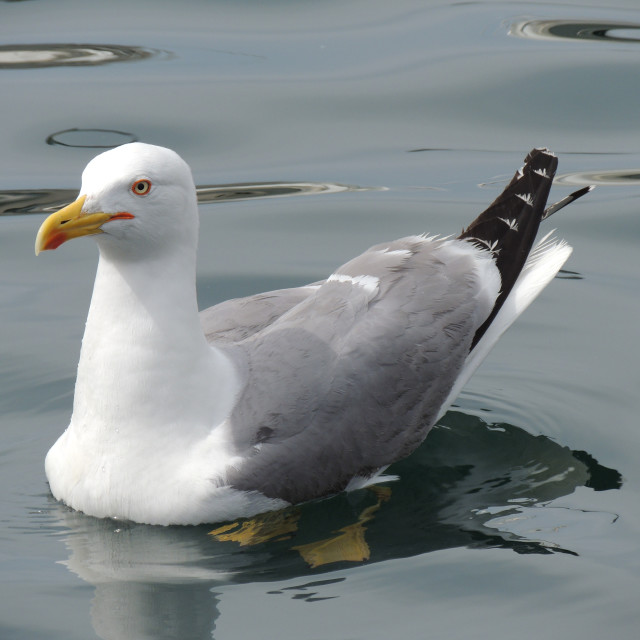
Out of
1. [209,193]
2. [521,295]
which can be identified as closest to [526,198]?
[521,295]

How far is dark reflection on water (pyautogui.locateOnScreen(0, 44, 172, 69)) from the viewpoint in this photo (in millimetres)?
11297

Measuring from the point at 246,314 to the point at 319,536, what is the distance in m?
1.21

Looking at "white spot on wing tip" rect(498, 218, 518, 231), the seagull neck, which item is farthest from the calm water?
"white spot on wing tip" rect(498, 218, 518, 231)

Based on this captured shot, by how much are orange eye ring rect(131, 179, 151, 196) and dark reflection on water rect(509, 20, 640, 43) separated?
702 cm

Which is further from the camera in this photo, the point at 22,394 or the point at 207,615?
the point at 22,394

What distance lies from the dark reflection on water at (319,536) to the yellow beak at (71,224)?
1250mm

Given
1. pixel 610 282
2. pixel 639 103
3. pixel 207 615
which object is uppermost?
pixel 639 103

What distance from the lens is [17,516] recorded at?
570cm

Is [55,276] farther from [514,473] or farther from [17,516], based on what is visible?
[514,473]

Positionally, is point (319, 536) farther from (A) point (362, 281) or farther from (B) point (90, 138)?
(B) point (90, 138)

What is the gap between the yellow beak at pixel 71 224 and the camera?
16.6 feet

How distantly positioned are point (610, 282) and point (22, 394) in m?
3.57

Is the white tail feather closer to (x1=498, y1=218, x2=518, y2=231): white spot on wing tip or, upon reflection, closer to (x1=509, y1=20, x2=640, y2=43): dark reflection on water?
(x1=498, y1=218, x2=518, y2=231): white spot on wing tip

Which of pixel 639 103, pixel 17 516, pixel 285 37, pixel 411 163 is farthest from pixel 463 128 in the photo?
pixel 17 516
